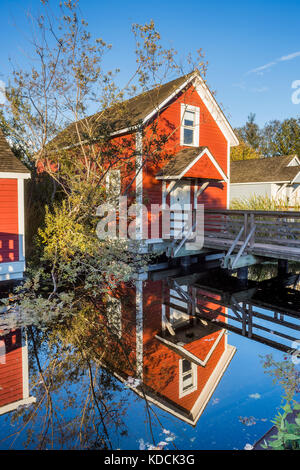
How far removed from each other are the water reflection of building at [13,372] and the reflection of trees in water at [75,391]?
4.6 inches

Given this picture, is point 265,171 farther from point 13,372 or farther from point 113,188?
point 13,372

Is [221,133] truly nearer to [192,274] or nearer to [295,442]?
[192,274]

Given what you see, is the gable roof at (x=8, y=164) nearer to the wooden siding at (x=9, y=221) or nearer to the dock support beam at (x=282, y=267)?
the wooden siding at (x=9, y=221)

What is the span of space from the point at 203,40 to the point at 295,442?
12.4 metres

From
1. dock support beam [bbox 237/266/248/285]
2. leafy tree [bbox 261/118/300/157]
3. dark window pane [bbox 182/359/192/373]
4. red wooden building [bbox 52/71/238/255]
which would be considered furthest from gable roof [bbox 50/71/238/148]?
leafy tree [bbox 261/118/300/157]

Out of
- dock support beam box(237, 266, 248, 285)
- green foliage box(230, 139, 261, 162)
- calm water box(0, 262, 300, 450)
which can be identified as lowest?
calm water box(0, 262, 300, 450)

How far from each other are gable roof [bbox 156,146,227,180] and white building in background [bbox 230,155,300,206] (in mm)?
10837

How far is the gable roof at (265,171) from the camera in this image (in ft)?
78.8

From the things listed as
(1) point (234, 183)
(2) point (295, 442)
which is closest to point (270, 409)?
(2) point (295, 442)

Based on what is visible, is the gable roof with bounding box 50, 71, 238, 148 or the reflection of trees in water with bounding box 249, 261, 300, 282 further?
the reflection of trees in water with bounding box 249, 261, 300, 282

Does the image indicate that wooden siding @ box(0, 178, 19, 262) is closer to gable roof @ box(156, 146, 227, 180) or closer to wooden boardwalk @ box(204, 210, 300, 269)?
gable roof @ box(156, 146, 227, 180)

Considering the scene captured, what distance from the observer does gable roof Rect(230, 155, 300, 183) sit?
24.0 meters

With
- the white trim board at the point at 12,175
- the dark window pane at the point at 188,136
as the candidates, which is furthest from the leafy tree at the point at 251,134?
the white trim board at the point at 12,175

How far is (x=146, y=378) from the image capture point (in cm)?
452
